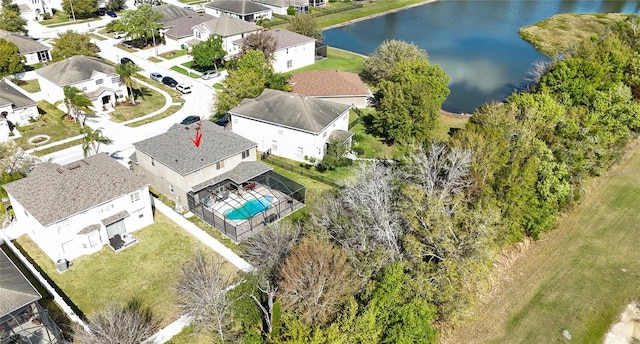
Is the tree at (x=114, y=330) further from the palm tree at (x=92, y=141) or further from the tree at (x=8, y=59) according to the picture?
the tree at (x=8, y=59)

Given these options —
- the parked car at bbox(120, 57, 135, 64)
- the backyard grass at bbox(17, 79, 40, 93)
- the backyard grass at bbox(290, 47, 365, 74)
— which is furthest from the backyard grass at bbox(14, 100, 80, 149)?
the backyard grass at bbox(290, 47, 365, 74)

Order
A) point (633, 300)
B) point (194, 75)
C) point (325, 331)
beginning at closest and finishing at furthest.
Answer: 1. point (325, 331)
2. point (633, 300)
3. point (194, 75)

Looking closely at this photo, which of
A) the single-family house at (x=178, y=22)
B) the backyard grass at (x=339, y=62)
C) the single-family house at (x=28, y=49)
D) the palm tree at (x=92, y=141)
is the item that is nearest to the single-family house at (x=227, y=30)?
the single-family house at (x=178, y=22)

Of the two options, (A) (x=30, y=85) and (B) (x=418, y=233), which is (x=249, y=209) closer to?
(B) (x=418, y=233)

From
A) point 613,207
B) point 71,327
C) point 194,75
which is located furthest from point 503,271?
point 194,75

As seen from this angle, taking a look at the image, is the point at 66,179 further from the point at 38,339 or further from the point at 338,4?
the point at 338,4

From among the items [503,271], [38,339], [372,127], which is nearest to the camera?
[38,339]
